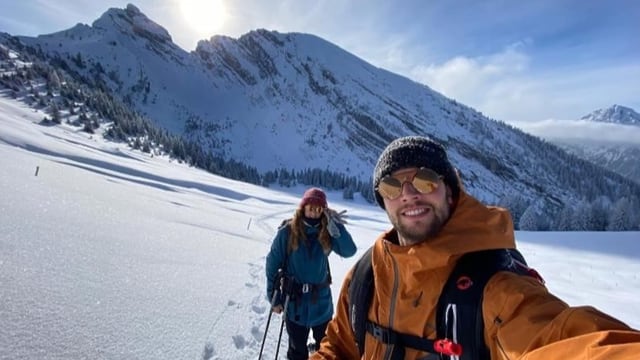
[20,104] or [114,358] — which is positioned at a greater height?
[20,104]

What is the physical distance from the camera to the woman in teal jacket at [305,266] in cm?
Result: 423

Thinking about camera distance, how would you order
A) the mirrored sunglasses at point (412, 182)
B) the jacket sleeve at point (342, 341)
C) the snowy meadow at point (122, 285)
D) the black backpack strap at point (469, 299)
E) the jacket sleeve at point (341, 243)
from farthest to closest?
the jacket sleeve at point (341, 243) → the snowy meadow at point (122, 285) → the jacket sleeve at point (342, 341) → the mirrored sunglasses at point (412, 182) → the black backpack strap at point (469, 299)

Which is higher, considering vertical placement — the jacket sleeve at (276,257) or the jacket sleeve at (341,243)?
the jacket sleeve at (341,243)

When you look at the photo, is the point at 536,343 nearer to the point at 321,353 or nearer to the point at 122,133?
the point at 321,353

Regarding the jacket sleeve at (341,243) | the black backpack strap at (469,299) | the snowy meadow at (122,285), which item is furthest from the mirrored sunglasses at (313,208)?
the black backpack strap at (469,299)

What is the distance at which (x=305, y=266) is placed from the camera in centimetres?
424

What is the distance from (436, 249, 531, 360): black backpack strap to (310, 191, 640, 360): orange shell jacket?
0.10 feet

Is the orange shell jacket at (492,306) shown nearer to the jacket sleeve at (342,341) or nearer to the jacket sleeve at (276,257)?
the jacket sleeve at (342,341)

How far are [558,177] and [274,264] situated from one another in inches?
8952

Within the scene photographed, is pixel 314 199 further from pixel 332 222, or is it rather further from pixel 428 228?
pixel 428 228

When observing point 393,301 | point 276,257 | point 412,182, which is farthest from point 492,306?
point 276,257

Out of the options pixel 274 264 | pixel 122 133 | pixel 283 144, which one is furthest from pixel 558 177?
pixel 274 264

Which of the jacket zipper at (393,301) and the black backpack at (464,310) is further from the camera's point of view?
the jacket zipper at (393,301)

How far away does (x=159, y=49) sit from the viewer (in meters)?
194
